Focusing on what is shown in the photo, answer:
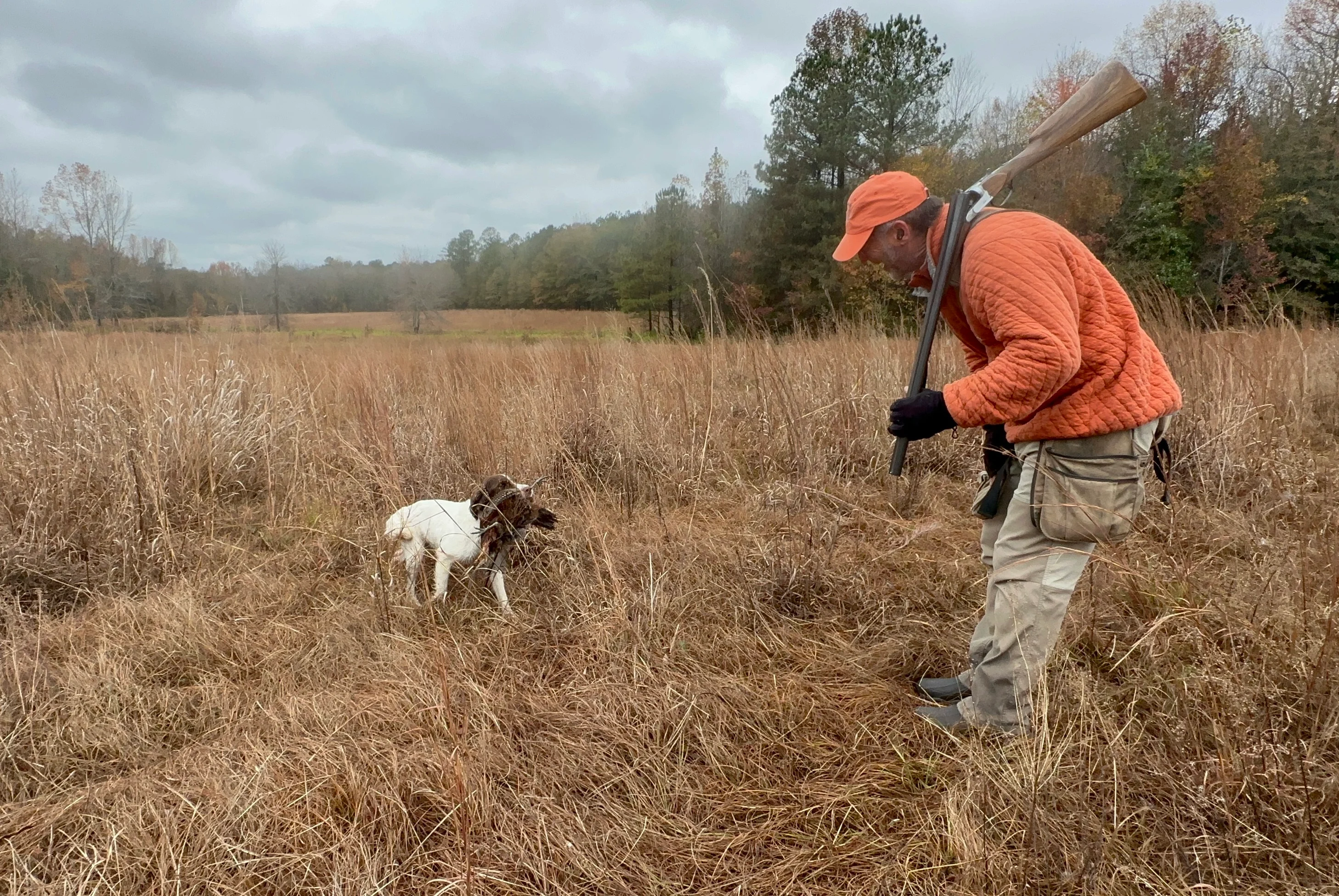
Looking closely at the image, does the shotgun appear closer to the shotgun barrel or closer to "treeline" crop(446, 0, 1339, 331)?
the shotgun barrel

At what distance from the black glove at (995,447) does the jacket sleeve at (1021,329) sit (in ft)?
1.18

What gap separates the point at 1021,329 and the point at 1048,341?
0.20ft

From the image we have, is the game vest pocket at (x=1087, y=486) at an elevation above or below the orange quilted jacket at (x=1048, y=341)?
below

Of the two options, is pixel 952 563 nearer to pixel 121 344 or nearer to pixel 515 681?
pixel 515 681

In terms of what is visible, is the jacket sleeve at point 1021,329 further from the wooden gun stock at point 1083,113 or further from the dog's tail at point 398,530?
the dog's tail at point 398,530

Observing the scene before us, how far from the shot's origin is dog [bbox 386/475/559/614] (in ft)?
8.15

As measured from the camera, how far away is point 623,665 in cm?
215

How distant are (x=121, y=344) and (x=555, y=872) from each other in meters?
4.80

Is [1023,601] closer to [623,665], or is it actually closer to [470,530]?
[623,665]

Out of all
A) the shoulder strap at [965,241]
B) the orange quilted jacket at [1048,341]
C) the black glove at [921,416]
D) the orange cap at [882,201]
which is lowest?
the black glove at [921,416]

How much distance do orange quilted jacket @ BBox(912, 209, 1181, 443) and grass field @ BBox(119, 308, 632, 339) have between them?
3806 mm

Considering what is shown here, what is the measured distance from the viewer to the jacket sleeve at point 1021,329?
1436 millimetres

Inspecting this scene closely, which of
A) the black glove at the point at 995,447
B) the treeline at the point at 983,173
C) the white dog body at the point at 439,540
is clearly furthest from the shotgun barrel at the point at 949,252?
the treeline at the point at 983,173

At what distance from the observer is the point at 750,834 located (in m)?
1.56
